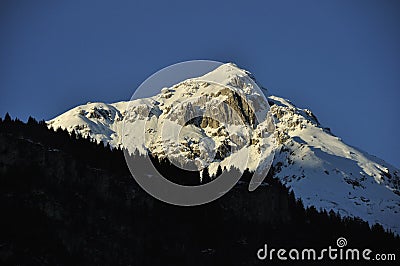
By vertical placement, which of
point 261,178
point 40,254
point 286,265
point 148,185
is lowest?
point 40,254

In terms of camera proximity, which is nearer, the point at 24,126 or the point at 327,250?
the point at 24,126

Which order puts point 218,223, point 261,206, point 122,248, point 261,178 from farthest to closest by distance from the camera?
point 261,178 < point 261,206 < point 218,223 < point 122,248

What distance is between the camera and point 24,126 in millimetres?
147125

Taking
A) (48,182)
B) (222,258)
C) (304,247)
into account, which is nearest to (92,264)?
(48,182)

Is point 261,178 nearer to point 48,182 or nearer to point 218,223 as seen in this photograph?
point 218,223

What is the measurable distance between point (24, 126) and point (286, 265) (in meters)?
52.9

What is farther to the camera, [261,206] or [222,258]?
[261,206]

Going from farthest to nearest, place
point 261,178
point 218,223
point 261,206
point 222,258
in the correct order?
1. point 261,178
2. point 261,206
3. point 218,223
4. point 222,258

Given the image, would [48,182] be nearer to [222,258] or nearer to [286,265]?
[222,258]

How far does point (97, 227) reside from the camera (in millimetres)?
129750

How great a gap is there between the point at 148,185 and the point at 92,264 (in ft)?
104

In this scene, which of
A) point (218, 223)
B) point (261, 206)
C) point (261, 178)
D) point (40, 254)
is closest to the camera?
point (40, 254)

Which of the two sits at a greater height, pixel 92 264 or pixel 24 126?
pixel 24 126

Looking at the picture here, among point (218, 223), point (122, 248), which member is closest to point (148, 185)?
point (218, 223)
